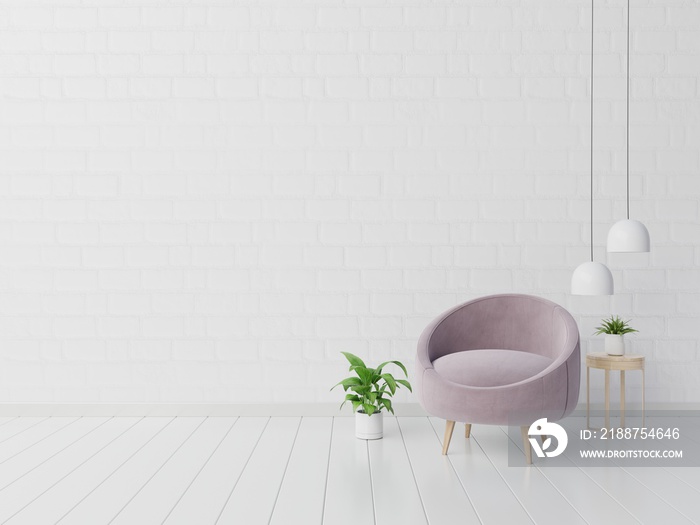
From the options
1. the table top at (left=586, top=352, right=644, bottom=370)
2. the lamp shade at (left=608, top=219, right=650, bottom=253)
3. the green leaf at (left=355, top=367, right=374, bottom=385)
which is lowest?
the green leaf at (left=355, top=367, right=374, bottom=385)

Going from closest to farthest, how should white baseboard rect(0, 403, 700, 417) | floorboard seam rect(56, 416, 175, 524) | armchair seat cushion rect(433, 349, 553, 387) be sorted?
floorboard seam rect(56, 416, 175, 524) < armchair seat cushion rect(433, 349, 553, 387) < white baseboard rect(0, 403, 700, 417)

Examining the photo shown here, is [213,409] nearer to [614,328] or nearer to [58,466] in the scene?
[58,466]

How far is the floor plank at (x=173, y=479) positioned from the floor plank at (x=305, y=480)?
0.44 metres

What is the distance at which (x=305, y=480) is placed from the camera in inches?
115

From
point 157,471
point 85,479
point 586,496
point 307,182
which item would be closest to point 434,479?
point 586,496

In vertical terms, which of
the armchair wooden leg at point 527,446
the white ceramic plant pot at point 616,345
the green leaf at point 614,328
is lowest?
the armchair wooden leg at point 527,446

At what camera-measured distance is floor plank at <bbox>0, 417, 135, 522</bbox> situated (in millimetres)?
2709

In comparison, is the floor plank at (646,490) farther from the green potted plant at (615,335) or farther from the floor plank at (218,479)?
the floor plank at (218,479)

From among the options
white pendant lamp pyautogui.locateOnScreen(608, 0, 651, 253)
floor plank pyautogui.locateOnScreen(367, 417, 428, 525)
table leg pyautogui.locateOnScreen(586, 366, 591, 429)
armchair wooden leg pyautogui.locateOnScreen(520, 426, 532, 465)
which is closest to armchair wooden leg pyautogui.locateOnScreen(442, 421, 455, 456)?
floor plank pyautogui.locateOnScreen(367, 417, 428, 525)

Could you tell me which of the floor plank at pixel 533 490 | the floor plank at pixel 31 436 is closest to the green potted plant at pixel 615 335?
the floor plank at pixel 533 490

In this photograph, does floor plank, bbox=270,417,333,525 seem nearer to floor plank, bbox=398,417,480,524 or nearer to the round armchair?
floor plank, bbox=398,417,480,524

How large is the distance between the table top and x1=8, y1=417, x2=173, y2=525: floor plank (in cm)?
255

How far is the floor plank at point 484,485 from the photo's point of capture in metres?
2.51

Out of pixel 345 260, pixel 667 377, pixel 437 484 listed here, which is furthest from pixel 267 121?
pixel 667 377
